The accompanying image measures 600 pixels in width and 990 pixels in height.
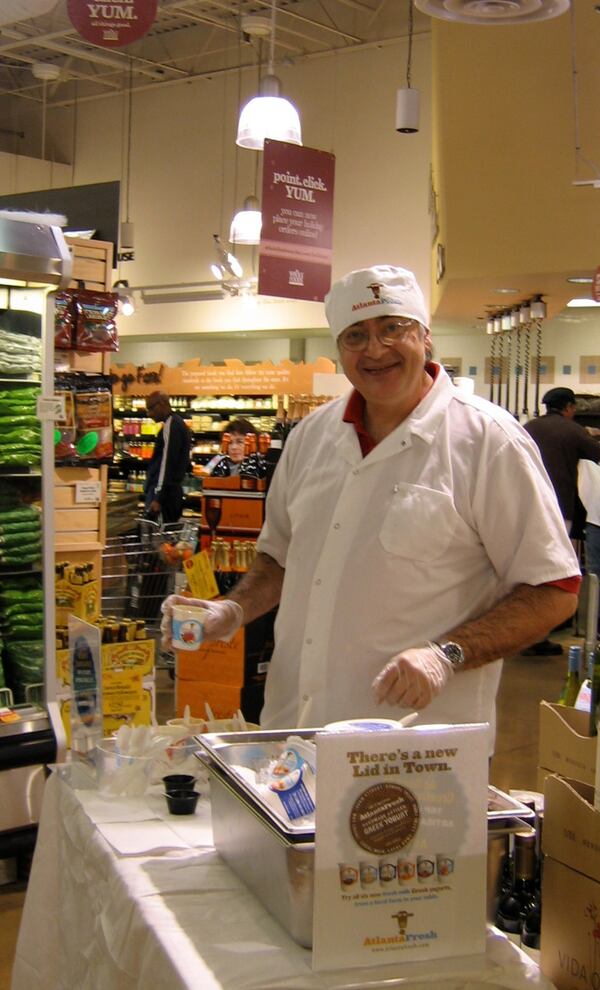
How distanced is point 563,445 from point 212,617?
22.3 feet

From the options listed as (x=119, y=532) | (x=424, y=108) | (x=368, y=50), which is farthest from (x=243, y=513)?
(x=368, y=50)

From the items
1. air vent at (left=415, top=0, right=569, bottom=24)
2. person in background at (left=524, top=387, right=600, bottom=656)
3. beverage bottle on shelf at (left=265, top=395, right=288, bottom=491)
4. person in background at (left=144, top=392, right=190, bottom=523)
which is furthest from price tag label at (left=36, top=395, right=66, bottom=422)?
person in background at (left=144, top=392, right=190, bottom=523)

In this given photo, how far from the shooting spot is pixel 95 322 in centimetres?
540

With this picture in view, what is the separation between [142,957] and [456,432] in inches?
49.1

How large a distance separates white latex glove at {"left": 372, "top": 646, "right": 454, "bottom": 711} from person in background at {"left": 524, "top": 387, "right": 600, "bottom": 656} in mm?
6923

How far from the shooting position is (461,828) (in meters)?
1.53

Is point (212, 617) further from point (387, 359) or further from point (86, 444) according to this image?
point (86, 444)

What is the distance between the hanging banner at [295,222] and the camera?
311 inches

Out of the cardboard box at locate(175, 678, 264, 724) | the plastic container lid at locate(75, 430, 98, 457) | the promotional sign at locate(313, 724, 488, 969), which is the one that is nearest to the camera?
the promotional sign at locate(313, 724, 488, 969)

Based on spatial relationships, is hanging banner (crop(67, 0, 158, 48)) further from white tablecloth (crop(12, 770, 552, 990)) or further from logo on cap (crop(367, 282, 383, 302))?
white tablecloth (crop(12, 770, 552, 990))

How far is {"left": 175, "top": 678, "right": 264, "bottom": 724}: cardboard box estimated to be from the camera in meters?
5.96


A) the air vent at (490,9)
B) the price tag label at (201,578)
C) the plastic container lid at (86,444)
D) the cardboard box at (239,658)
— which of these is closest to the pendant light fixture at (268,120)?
the plastic container lid at (86,444)

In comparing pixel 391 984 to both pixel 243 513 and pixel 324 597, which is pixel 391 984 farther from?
pixel 243 513

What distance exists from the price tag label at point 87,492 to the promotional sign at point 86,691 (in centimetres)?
300
